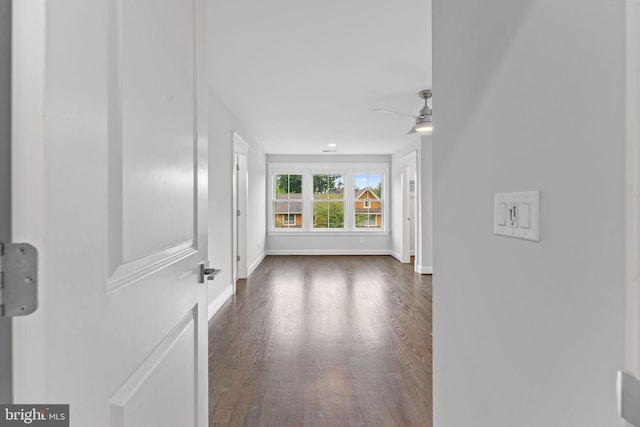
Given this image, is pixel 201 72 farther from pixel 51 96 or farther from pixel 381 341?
pixel 381 341

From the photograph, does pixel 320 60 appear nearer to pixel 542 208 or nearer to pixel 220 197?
pixel 220 197

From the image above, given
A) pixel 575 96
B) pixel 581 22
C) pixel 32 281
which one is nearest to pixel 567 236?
pixel 575 96

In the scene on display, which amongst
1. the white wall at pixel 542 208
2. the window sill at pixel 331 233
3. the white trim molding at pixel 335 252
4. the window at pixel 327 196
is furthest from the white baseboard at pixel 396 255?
the white wall at pixel 542 208

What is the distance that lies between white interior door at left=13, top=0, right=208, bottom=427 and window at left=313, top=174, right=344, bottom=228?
7.39m

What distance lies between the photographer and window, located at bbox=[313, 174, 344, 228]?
8547 millimetres

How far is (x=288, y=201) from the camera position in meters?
8.53

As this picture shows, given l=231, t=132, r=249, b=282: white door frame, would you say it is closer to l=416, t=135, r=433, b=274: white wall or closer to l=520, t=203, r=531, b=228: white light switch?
l=416, t=135, r=433, b=274: white wall

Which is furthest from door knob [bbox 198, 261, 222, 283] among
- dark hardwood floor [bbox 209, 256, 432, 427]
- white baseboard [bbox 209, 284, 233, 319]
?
white baseboard [bbox 209, 284, 233, 319]

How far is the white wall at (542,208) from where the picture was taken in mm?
627

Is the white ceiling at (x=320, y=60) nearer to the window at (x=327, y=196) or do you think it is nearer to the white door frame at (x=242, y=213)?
the white door frame at (x=242, y=213)

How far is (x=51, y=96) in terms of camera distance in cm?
51

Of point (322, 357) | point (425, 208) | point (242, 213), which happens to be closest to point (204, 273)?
point (322, 357)

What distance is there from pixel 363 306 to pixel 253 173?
361cm

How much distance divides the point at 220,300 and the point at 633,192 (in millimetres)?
4065
